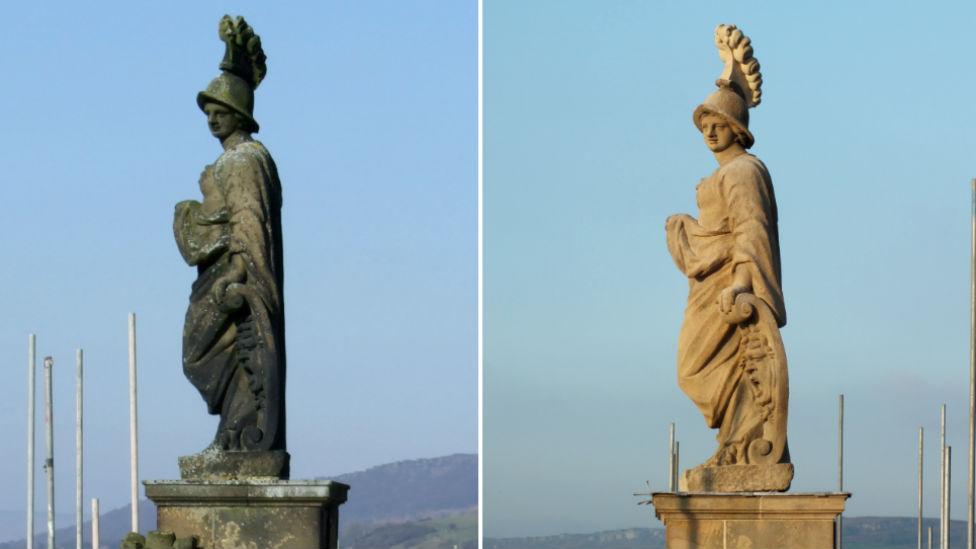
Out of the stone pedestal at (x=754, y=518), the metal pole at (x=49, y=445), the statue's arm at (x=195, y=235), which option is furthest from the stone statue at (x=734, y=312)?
the metal pole at (x=49, y=445)

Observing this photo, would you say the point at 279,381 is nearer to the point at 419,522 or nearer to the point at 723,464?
the point at 723,464

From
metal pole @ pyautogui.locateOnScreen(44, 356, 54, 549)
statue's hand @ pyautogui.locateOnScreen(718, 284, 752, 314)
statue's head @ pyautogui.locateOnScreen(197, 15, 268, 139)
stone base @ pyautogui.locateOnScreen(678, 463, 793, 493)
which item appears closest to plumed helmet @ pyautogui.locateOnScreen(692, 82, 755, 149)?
statue's hand @ pyautogui.locateOnScreen(718, 284, 752, 314)

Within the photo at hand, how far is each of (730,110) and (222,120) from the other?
18.6 feet

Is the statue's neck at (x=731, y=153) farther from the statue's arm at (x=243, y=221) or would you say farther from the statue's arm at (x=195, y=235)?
the statue's arm at (x=195, y=235)

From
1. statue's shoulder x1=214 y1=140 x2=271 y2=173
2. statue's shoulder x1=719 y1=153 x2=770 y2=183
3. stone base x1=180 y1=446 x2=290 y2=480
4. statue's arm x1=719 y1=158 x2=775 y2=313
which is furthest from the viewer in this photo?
statue's shoulder x1=719 y1=153 x2=770 y2=183

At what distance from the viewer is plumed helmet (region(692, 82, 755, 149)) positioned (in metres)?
23.8

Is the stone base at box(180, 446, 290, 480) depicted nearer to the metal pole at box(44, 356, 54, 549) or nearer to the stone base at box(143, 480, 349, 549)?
the stone base at box(143, 480, 349, 549)

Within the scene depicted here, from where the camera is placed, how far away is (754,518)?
2266cm

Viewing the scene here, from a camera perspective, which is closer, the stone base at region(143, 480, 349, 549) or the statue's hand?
the stone base at region(143, 480, 349, 549)

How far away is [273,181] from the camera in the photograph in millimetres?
20359

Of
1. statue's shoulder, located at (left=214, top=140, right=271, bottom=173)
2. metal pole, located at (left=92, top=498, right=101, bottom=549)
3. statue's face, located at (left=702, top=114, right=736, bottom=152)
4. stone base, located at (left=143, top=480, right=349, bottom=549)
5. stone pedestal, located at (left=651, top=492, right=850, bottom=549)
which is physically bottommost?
metal pole, located at (left=92, top=498, right=101, bottom=549)

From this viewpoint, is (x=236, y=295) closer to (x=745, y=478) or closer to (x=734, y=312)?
(x=734, y=312)

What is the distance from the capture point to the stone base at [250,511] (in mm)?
19438

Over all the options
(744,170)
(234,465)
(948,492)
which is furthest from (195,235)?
(948,492)
